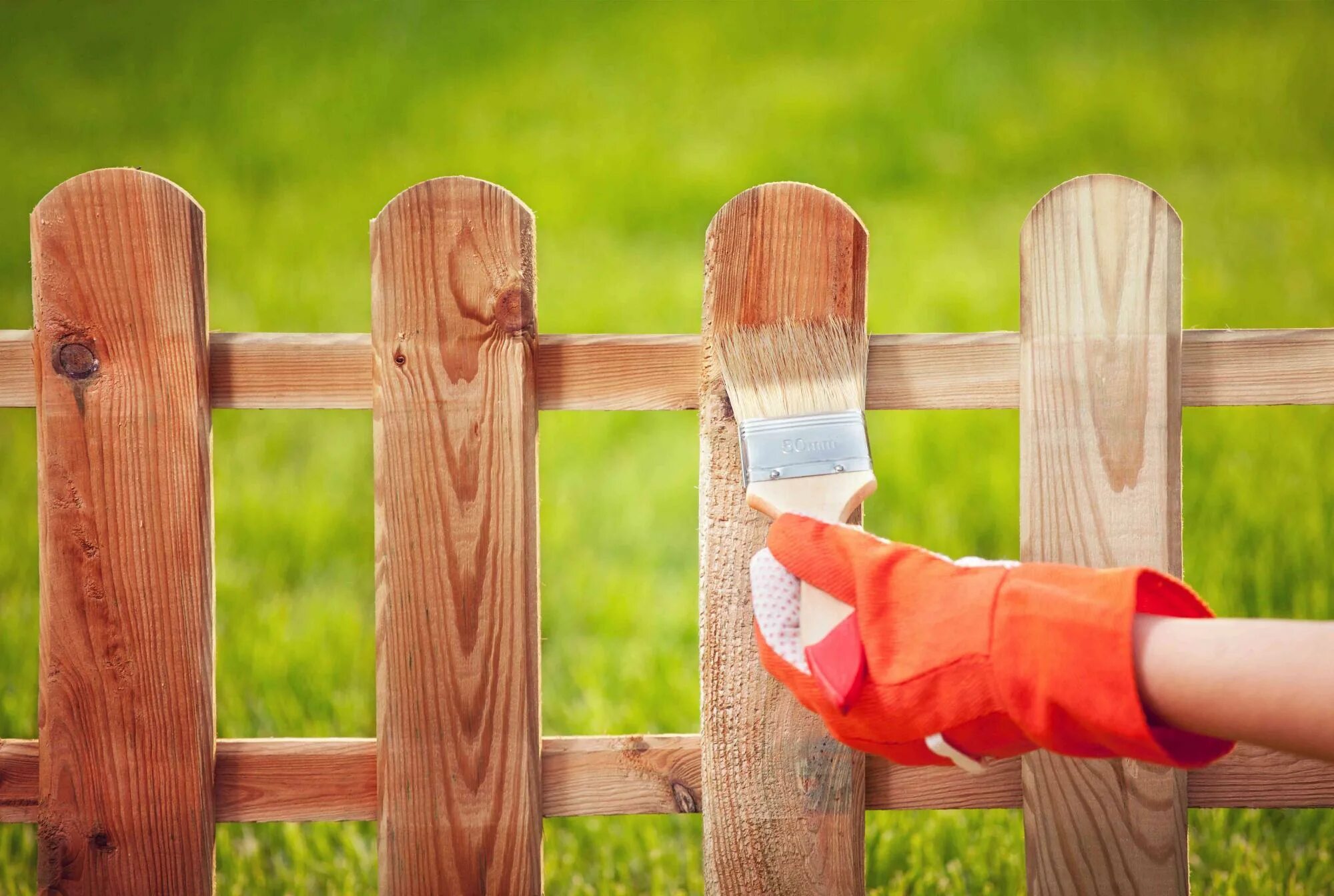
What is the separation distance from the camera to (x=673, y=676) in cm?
250

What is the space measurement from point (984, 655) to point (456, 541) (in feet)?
2.60

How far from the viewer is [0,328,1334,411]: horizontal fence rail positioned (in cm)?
143

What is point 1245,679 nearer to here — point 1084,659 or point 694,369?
point 1084,659

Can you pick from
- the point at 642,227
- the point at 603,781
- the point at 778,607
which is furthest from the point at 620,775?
the point at 642,227

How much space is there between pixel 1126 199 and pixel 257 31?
18.2ft

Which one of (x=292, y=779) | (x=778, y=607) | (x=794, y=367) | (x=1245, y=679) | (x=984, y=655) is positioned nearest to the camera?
(x=1245, y=679)

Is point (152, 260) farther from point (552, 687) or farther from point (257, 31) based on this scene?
point (257, 31)

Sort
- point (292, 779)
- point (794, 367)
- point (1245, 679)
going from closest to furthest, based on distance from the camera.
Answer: point (1245, 679), point (794, 367), point (292, 779)

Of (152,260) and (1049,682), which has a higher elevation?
(152,260)

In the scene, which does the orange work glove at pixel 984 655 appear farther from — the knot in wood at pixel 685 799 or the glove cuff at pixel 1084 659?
the knot in wood at pixel 685 799

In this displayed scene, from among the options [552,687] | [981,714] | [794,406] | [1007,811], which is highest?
[794,406]

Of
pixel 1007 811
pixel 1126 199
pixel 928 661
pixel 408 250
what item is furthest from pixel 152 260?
pixel 1007 811

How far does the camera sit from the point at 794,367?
136cm

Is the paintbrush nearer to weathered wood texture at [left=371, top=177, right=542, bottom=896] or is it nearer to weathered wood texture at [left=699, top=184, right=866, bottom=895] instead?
Answer: weathered wood texture at [left=699, top=184, right=866, bottom=895]
